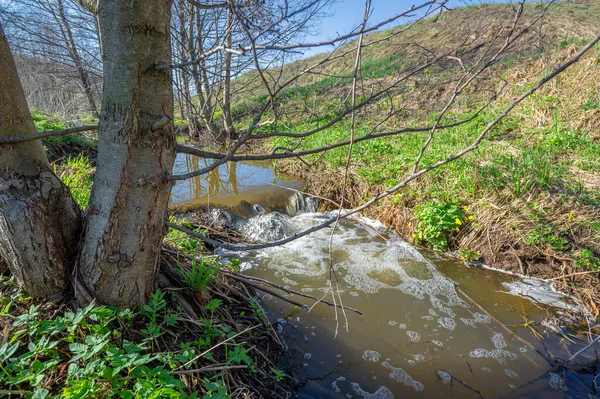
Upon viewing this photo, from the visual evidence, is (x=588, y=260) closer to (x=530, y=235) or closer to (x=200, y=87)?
(x=530, y=235)

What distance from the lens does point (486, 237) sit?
3879mm

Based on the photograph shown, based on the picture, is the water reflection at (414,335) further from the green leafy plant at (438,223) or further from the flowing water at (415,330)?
the green leafy plant at (438,223)

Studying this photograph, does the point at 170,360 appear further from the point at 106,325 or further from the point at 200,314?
the point at 200,314

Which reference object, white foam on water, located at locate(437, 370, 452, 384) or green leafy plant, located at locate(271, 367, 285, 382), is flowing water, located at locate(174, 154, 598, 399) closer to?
white foam on water, located at locate(437, 370, 452, 384)

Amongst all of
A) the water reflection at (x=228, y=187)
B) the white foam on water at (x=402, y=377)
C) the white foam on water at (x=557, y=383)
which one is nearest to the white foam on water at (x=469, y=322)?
the white foam on water at (x=557, y=383)

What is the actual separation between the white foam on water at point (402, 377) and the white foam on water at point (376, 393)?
12 cm

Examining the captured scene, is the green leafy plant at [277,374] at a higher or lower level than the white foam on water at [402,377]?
higher

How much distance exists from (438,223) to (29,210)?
13.0ft

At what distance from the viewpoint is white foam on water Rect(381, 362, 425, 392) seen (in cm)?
222

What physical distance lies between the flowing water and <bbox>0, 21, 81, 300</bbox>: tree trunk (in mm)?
1367

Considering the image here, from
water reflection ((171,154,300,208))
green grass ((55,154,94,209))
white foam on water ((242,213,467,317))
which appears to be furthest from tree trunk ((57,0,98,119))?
white foam on water ((242,213,467,317))

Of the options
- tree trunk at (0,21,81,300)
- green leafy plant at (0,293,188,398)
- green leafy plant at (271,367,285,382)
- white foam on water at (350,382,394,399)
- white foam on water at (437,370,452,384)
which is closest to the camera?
green leafy plant at (0,293,188,398)

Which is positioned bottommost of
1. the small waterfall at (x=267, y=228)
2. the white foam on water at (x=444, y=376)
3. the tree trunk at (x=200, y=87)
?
the white foam on water at (x=444, y=376)

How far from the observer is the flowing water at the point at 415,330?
2229 mm
